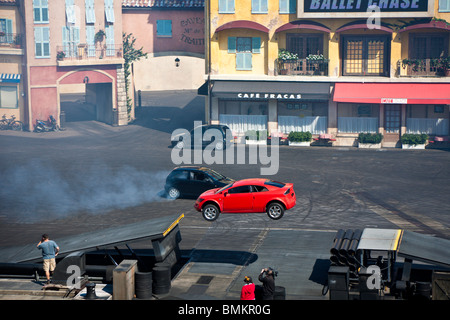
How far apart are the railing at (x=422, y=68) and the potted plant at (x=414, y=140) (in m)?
4.81

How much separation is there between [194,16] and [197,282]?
41.3m

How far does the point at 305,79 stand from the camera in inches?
2039

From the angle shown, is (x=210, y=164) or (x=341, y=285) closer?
(x=341, y=285)

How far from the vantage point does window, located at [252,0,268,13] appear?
169ft

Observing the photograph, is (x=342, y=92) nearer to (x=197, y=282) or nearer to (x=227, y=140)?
(x=227, y=140)

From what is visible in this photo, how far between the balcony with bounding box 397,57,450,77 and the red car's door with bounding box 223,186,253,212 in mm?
28971

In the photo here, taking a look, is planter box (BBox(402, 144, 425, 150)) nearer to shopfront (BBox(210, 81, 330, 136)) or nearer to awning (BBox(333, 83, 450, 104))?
awning (BBox(333, 83, 450, 104))

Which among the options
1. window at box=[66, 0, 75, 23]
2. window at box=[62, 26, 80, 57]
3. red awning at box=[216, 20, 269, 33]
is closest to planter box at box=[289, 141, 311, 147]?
red awning at box=[216, 20, 269, 33]

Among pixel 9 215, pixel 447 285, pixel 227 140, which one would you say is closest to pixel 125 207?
pixel 9 215

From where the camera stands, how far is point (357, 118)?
52.1m

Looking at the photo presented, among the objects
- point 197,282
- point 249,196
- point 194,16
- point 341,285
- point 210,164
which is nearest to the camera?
point 341,285

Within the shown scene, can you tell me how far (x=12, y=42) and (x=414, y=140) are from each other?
36.6 meters

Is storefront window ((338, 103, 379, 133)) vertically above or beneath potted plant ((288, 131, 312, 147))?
above

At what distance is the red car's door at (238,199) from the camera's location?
2617cm
